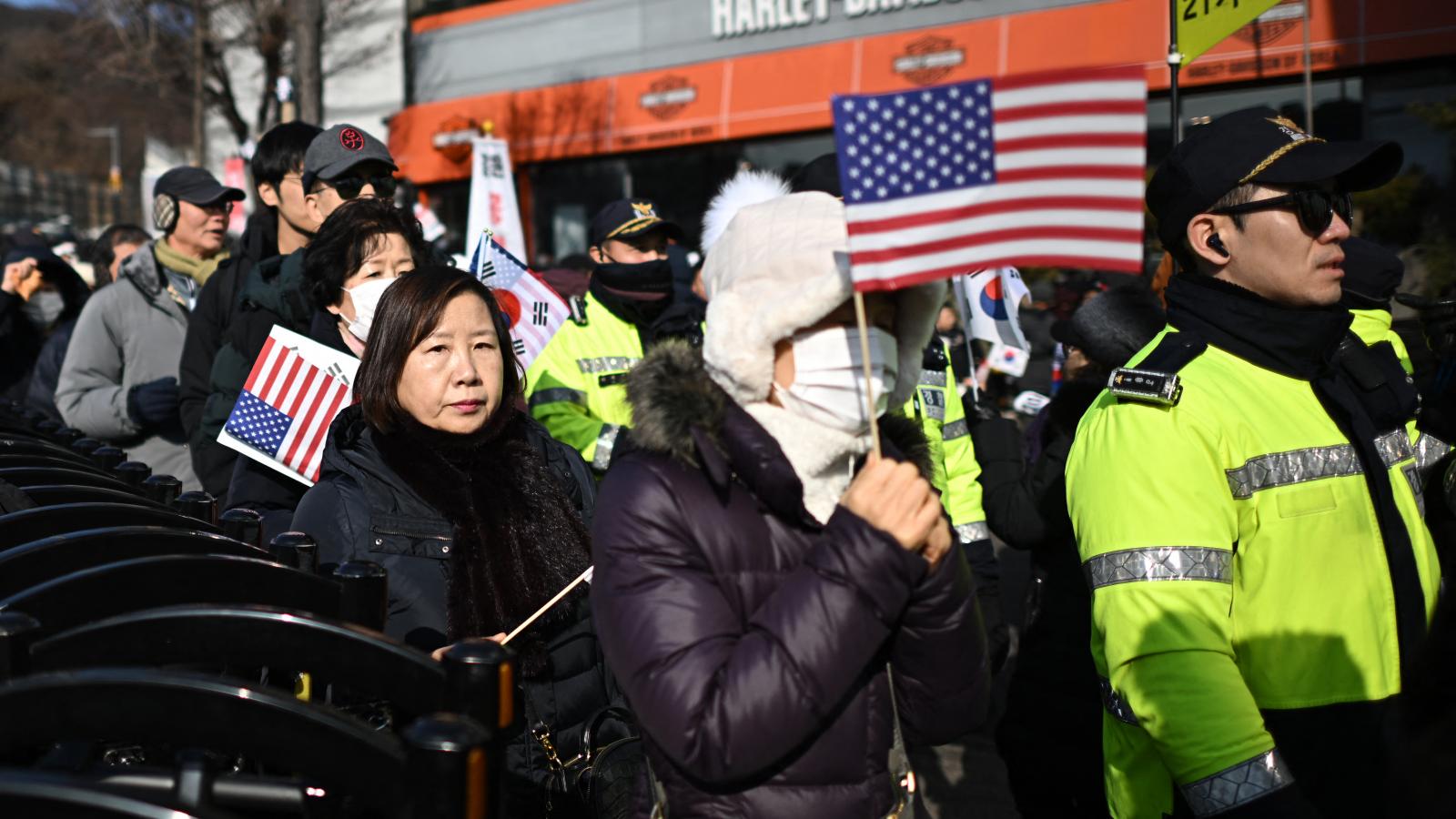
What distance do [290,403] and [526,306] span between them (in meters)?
1.94

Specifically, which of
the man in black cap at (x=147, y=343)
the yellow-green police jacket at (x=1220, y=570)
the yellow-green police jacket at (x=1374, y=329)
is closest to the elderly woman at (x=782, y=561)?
the yellow-green police jacket at (x=1220, y=570)

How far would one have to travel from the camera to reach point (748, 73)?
15.5 metres

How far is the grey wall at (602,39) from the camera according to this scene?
47.6 ft

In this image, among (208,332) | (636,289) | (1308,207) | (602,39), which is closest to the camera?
(1308,207)

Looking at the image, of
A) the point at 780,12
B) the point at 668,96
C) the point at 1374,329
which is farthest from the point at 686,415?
the point at 668,96

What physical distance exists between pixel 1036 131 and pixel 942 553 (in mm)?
646

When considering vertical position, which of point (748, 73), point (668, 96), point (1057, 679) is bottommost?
point (1057, 679)

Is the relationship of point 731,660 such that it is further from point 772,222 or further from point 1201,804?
point 1201,804

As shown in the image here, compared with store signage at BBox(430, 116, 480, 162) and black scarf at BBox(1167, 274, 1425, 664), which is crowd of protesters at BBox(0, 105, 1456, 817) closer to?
black scarf at BBox(1167, 274, 1425, 664)

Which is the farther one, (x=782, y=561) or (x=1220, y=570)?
(x=1220, y=570)

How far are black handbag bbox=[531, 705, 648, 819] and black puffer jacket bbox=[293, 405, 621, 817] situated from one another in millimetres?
25

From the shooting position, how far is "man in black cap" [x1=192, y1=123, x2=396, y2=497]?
154 inches

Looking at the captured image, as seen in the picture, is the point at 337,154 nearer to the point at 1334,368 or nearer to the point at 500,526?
the point at 500,526

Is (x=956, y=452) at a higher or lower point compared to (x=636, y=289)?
lower
